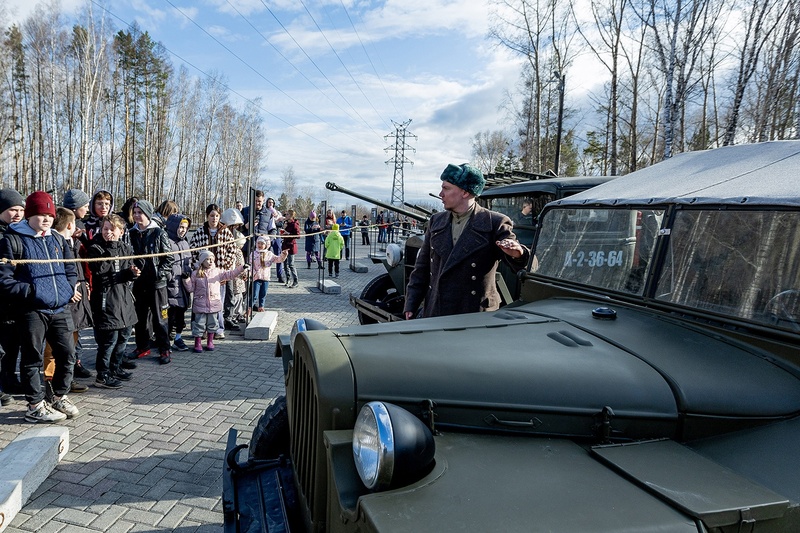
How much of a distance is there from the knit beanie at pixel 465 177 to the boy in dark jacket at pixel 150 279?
12.4ft

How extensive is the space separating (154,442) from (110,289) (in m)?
1.79

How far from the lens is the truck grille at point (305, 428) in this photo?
72.8 inches

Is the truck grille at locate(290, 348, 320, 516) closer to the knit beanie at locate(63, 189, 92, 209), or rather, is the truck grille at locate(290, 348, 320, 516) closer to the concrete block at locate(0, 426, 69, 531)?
the concrete block at locate(0, 426, 69, 531)

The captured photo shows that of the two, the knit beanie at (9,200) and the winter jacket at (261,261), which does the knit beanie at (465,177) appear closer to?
the knit beanie at (9,200)

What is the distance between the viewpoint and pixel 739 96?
44.1ft

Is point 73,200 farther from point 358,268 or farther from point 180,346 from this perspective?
point 358,268

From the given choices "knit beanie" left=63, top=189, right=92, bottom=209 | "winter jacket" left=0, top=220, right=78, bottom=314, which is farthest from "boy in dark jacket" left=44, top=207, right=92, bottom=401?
"knit beanie" left=63, top=189, right=92, bottom=209

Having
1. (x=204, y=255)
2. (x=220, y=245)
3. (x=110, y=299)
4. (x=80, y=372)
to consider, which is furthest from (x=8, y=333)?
(x=220, y=245)

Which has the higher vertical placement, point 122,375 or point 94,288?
point 94,288

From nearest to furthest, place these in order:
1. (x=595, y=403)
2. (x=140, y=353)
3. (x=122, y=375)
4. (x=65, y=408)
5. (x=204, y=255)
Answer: (x=595, y=403) < (x=65, y=408) < (x=122, y=375) < (x=140, y=353) < (x=204, y=255)

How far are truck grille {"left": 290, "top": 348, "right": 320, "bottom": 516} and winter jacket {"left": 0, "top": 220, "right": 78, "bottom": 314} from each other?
117 inches

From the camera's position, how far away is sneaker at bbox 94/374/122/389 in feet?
16.6

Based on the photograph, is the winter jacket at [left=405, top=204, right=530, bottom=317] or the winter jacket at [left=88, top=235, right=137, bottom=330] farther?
the winter jacket at [left=88, top=235, right=137, bottom=330]

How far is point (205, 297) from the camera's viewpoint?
6484mm
